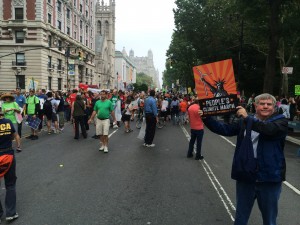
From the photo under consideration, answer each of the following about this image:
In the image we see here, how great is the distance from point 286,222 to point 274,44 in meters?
17.1

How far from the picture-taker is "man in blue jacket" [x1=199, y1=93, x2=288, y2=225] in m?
3.39

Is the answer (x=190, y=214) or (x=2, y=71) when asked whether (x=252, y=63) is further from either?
(x=190, y=214)

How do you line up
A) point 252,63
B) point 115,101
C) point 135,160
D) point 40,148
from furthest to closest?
point 252,63, point 115,101, point 40,148, point 135,160

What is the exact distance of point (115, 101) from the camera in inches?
676

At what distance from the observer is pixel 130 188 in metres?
6.46

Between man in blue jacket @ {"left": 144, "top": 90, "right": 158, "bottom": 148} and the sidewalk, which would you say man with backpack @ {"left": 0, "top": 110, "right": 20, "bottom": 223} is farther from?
the sidewalk

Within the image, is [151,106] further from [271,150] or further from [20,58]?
[20,58]

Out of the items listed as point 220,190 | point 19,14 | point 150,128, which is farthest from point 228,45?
point 220,190

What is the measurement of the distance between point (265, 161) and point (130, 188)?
3.57m

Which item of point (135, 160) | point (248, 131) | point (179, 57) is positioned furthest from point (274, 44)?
point (179, 57)

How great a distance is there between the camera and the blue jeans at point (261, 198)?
3465 mm

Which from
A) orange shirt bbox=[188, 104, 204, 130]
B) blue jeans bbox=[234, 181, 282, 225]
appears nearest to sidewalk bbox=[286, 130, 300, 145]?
orange shirt bbox=[188, 104, 204, 130]

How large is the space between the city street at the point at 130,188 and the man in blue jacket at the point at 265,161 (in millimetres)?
1368

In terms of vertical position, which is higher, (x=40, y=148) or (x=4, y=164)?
(x=4, y=164)
